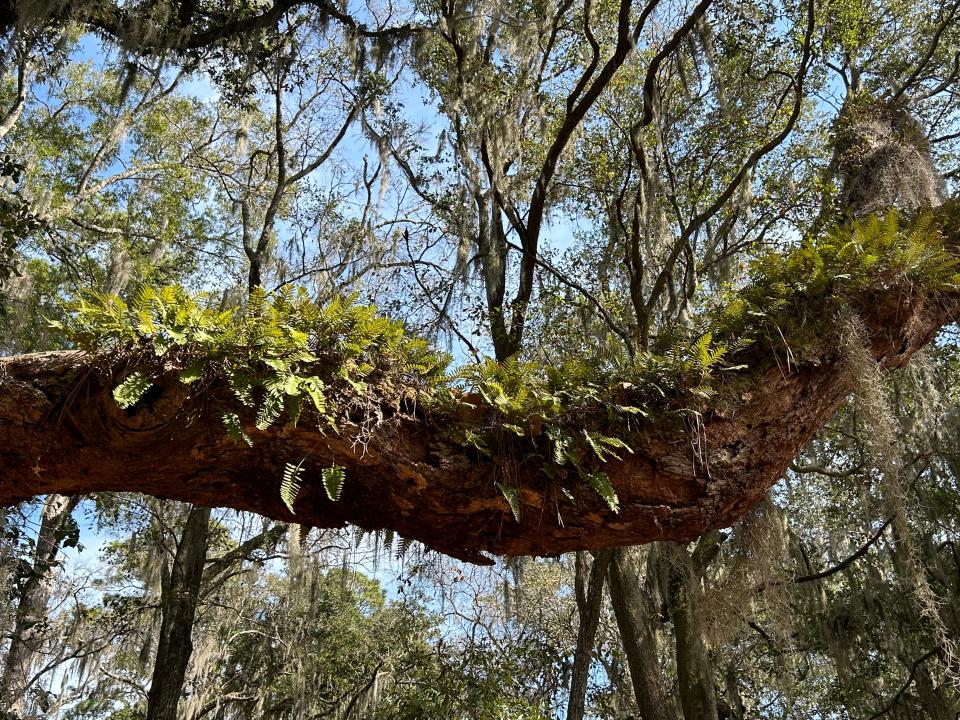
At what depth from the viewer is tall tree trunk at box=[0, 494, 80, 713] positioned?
651cm

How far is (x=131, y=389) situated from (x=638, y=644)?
4.51 m

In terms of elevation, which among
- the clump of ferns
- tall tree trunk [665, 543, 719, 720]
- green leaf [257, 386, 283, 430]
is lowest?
tall tree trunk [665, 543, 719, 720]

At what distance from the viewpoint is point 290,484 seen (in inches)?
105

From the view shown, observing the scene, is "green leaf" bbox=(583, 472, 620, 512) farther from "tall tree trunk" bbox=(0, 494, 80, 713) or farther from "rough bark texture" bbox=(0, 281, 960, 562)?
"tall tree trunk" bbox=(0, 494, 80, 713)

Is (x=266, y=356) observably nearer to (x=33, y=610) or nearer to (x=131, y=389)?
(x=131, y=389)

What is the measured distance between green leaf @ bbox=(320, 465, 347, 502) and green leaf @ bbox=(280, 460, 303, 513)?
105 mm

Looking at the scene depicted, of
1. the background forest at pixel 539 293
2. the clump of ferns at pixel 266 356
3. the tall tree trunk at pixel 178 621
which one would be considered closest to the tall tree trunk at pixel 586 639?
the background forest at pixel 539 293

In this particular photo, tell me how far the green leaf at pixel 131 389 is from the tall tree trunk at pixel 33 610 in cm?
392

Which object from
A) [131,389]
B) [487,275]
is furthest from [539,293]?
[131,389]

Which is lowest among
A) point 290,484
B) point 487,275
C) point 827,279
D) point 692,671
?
point 692,671

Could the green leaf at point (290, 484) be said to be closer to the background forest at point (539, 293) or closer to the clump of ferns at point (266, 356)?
the clump of ferns at point (266, 356)

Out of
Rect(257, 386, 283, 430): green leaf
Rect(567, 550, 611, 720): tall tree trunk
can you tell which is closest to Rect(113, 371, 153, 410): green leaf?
Rect(257, 386, 283, 430): green leaf

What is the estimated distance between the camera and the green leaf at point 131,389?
2.44 m

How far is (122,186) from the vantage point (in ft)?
37.4
